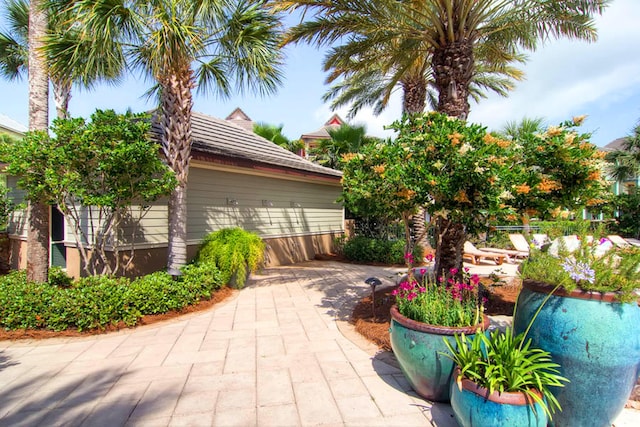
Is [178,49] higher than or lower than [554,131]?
higher

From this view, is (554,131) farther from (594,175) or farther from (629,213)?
(629,213)

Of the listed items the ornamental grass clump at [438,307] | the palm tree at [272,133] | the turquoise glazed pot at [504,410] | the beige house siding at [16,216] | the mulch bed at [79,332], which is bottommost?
the mulch bed at [79,332]

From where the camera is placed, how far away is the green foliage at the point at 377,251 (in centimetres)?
1046

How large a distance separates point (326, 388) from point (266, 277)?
5.62 metres

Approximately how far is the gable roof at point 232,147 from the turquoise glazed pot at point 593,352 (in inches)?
256

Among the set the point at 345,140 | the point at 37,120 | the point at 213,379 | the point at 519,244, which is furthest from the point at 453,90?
the point at 345,140

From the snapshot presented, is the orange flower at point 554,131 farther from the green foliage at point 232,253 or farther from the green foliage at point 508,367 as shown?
the green foliage at point 232,253

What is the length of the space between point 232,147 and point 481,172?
7.69 m

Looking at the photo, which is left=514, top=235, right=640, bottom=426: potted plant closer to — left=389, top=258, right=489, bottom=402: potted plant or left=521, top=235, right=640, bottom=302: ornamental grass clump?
left=521, top=235, right=640, bottom=302: ornamental grass clump

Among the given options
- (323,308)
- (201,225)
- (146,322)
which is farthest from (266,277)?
(146,322)

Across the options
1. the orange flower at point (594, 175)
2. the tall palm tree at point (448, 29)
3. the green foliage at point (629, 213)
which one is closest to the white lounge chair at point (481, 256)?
the tall palm tree at point (448, 29)

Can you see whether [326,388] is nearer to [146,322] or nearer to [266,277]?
[146,322]

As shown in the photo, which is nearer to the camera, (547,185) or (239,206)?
(547,185)

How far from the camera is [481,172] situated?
9.71ft
